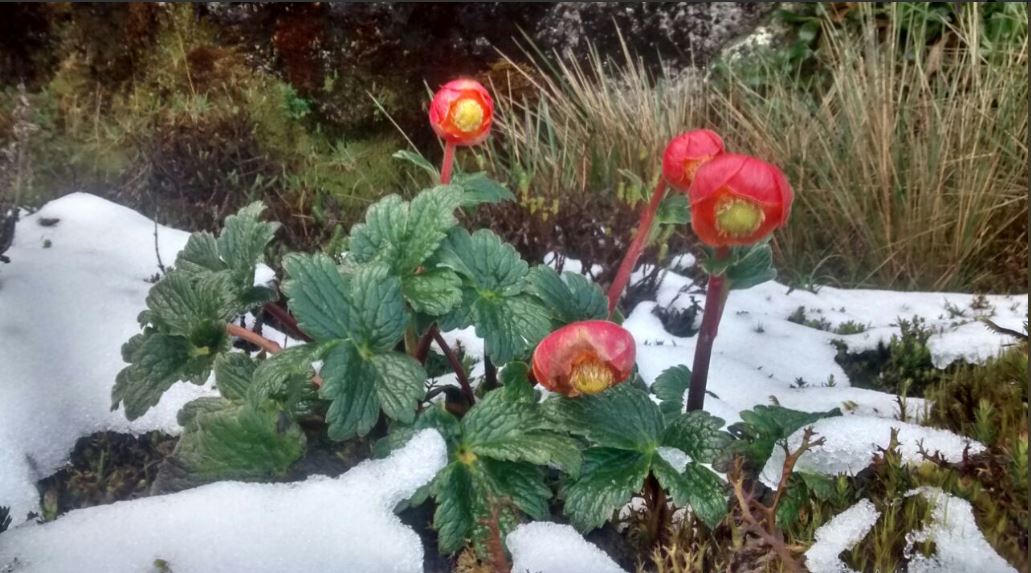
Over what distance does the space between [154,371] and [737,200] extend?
71 centimetres

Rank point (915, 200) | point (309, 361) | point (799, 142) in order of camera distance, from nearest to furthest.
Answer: point (309, 361)
point (915, 200)
point (799, 142)

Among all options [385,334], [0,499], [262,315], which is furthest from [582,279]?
[0,499]

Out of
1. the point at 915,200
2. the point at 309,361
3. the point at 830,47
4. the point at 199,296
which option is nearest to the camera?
the point at 309,361

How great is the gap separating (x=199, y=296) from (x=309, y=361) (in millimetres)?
211

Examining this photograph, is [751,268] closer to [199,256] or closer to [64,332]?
[199,256]

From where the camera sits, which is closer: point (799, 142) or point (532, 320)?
point (532, 320)

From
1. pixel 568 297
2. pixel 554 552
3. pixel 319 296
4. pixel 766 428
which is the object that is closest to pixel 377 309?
pixel 319 296

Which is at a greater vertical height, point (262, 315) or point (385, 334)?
point (385, 334)

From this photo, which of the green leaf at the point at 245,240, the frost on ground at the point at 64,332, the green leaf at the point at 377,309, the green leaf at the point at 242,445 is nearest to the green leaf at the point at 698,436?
the green leaf at the point at 377,309

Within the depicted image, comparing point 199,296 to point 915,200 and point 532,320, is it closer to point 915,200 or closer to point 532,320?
point 532,320

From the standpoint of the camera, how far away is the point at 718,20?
2.17m

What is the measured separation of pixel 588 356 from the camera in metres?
0.82

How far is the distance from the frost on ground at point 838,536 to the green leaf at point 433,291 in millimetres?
467

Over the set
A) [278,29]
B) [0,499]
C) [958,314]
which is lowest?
[958,314]
